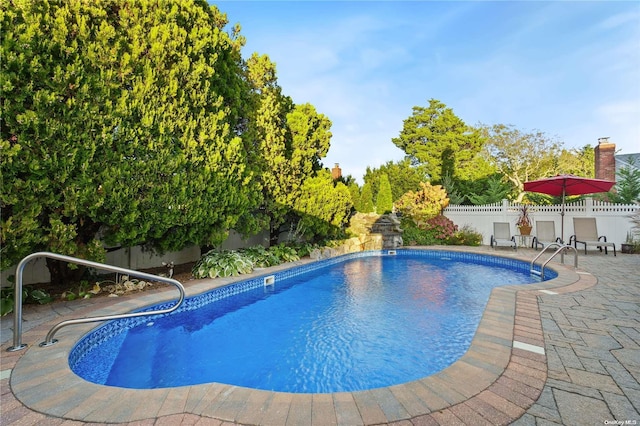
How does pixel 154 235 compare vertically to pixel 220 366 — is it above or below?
above

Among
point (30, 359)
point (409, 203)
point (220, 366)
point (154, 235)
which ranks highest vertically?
point (409, 203)

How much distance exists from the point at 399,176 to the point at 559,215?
37.7ft

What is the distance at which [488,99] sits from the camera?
1705 centimetres

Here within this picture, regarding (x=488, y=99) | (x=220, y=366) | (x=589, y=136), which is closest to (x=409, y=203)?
(x=488, y=99)

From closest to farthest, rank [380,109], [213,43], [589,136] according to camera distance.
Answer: [213,43] < [380,109] < [589,136]

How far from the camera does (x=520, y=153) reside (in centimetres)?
2248

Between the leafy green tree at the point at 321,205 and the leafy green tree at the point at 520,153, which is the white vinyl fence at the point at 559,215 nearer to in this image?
the leafy green tree at the point at 321,205

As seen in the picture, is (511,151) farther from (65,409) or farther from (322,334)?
(65,409)

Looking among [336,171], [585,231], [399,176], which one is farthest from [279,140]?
[399,176]

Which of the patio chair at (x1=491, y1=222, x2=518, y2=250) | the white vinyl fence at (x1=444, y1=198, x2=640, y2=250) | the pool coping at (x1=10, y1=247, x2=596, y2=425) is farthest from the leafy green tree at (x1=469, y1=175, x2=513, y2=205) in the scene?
the pool coping at (x1=10, y1=247, x2=596, y2=425)

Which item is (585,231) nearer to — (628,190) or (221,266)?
(628,190)

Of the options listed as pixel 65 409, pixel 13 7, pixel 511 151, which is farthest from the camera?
pixel 511 151

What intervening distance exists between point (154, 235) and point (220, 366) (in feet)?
11.1

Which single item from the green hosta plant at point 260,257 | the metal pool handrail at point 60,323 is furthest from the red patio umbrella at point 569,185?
the metal pool handrail at point 60,323
